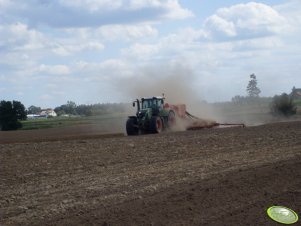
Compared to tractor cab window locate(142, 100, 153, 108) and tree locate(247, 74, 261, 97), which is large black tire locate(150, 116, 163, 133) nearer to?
tractor cab window locate(142, 100, 153, 108)

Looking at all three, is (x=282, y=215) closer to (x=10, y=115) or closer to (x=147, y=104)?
(x=147, y=104)

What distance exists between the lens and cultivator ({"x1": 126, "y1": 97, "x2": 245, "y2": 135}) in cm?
3148

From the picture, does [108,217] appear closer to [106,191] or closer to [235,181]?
[106,191]

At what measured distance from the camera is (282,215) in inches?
394

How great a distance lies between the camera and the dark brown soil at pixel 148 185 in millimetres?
9469

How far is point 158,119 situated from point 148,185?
64.6 feet

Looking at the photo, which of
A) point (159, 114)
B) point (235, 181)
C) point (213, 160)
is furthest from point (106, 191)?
point (159, 114)

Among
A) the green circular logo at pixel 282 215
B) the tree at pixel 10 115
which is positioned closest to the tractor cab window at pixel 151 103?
the green circular logo at pixel 282 215

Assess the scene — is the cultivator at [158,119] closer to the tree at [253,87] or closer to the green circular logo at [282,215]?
the green circular logo at [282,215]

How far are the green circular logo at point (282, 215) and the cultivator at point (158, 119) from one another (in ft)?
68.1

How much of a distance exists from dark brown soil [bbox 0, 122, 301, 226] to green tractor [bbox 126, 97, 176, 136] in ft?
36.3

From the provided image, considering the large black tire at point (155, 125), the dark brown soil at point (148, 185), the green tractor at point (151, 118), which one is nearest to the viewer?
the dark brown soil at point (148, 185)

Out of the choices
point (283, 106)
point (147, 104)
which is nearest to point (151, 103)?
point (147, 104)

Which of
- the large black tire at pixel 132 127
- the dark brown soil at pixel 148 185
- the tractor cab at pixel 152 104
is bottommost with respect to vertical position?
the dark brown soil at pixel 148 185
